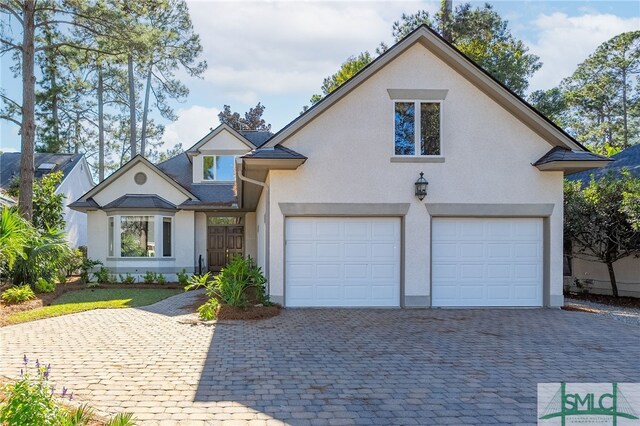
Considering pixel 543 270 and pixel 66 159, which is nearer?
pixel 543 270

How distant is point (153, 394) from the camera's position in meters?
4.86

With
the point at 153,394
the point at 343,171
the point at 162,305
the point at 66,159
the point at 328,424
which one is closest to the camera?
the point at 328,424

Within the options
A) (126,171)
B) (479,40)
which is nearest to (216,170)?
(126,171)

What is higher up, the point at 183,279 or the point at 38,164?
the point at 38,164

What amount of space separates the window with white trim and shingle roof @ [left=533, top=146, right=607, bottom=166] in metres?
13.6

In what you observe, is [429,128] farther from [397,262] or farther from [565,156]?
[397,262]

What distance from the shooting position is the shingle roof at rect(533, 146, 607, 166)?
10.3 meters

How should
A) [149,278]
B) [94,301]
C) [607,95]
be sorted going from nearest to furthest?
[94,301] < [149,278] < [607,95]

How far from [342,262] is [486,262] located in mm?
3510

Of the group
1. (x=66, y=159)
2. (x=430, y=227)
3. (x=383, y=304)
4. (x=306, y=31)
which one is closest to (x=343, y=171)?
(x=430, y=227)

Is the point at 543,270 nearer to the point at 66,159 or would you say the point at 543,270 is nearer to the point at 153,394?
the point at 153,394

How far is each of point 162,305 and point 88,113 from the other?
94.4ft

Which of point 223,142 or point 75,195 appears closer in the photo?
point 223,142

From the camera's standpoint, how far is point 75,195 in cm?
2547
